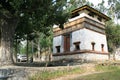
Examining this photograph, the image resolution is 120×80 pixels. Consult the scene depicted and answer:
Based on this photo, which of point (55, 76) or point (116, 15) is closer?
point (55, 76)

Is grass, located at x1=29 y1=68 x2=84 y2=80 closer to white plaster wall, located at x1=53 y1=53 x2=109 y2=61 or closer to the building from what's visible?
white plaster wall, located at x1=53 y1=53 x2=109 y2=61

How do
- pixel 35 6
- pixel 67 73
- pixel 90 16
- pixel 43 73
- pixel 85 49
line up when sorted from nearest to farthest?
1. pixel 43 73
2. pixel 67 73
3. pixel 35 6
4. pixel 85 49
5. pixel 90 16

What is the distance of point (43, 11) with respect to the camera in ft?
61.3

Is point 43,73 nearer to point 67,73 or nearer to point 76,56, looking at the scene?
point 67,73

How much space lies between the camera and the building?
29141 mm

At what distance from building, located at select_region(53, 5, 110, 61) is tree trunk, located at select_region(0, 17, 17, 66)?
1266 cm

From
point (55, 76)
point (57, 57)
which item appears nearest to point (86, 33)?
point (57, 57)

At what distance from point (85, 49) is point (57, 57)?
6.45 m

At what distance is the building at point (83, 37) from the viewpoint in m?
29.1

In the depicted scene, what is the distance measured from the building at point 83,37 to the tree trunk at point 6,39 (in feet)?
41.5

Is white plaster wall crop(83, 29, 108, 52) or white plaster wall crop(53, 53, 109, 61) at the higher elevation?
white plaster wall crop(83, 29, 108, 52)

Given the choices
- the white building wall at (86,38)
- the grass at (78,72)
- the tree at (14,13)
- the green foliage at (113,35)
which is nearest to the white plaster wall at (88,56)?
the white building wall at (86,38)

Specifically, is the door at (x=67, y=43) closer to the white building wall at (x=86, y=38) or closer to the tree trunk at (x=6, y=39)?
the white building wall at (x=86, y=38)

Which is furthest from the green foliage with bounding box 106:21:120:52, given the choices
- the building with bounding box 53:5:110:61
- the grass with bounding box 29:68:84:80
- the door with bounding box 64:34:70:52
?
the grass with bounding box 29:68:84:80
